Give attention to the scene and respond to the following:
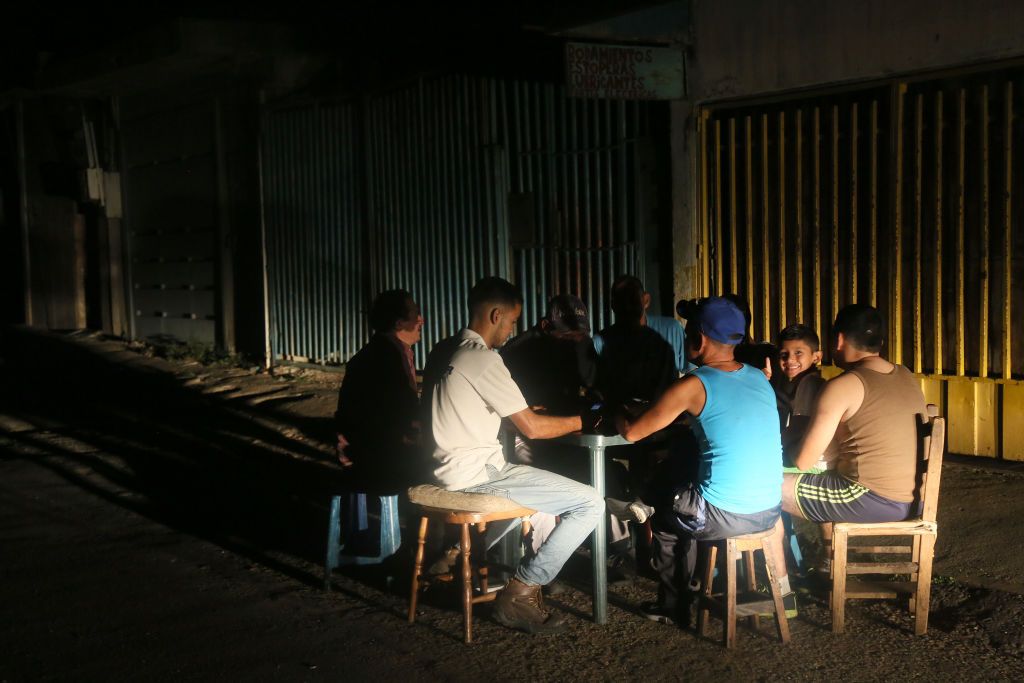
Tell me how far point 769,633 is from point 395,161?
798cm

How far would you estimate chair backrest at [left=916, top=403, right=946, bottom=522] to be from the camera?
16.1 ft

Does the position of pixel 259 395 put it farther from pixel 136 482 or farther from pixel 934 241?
pixel 934 241

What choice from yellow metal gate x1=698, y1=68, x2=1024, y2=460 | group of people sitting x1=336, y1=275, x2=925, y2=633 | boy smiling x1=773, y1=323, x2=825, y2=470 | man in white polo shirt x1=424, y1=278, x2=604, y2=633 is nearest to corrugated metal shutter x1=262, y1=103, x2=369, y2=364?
yellow metal gate x1=698, y1=68, x2=1024, y2=460

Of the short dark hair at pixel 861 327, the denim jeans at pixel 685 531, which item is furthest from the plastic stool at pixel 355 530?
the short dark hair at pixel 861 327

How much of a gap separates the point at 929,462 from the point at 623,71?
14.4ft

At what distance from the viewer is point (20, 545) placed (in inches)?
265

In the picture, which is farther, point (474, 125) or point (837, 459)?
point (474, 125)

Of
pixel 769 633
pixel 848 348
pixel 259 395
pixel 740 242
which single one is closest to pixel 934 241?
pixel 740 242

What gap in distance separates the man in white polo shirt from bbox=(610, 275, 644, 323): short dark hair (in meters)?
1.54

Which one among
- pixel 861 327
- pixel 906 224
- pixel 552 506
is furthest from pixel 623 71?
pixel 552 506

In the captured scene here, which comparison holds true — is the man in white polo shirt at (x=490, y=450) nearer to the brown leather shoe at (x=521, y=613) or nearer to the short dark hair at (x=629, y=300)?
the brown leather shoe at (x=521, y=613)

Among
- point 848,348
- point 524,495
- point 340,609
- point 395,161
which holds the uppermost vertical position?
point 395,161

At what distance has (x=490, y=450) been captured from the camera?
5.25 m

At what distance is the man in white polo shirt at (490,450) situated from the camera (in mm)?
5047
